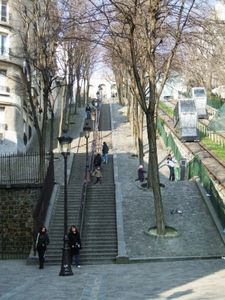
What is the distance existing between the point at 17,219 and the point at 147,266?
869cm

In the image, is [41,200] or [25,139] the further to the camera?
[25,139]

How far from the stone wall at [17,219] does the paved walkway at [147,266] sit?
126 inches

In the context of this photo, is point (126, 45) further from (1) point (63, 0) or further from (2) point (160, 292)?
(2) point (160, 292)

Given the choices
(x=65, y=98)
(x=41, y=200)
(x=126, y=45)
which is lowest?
(x=41, y=200)

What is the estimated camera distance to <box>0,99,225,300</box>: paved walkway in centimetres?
1269

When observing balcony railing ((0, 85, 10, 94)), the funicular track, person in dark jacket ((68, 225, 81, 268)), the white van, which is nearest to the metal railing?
person in dark jacket ((68, 225, 81, 268))

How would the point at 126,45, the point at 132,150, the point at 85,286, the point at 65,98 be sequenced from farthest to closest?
the point at 65,98 → the point at 132,150 → the point at 126,45 → the point at 85,286

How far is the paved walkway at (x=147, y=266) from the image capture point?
12.7m

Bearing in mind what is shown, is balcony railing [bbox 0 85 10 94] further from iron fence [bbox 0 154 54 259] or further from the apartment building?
iron fence [bbox 0 154 54 259]

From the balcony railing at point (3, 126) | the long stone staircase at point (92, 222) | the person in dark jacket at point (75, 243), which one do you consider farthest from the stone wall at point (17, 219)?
the balcony railing at point (3, 126)

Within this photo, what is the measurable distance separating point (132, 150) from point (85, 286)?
85.8ft

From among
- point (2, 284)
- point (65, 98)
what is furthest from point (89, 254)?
point (65, 98)

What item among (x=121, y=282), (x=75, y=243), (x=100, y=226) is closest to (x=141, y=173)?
(x=100, y=226)

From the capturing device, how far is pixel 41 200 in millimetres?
21828
